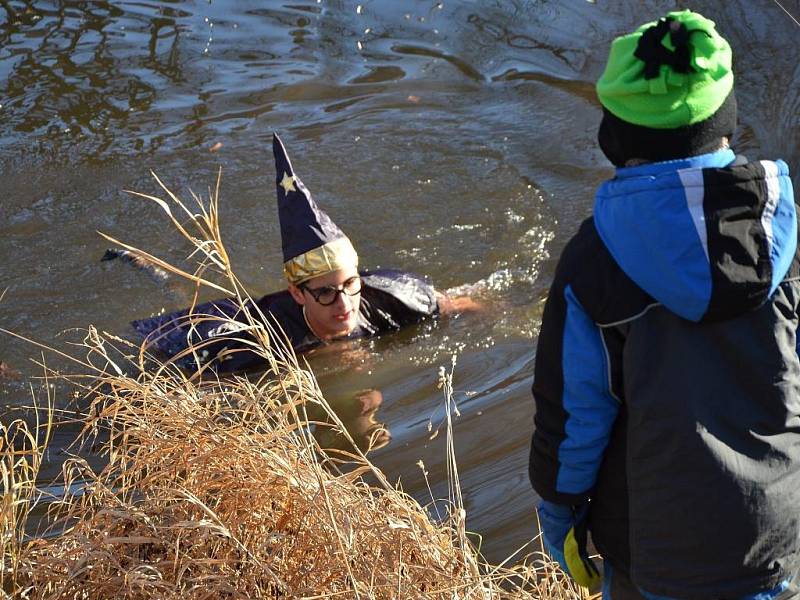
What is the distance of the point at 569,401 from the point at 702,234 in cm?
47

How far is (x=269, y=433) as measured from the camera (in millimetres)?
2941

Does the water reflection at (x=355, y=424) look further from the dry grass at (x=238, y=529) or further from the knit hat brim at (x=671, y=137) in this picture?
the knit hat brim at (x=671, y=137)

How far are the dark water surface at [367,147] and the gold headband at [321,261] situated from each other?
2.42 feet

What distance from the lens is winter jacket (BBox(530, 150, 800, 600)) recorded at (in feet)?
7.07

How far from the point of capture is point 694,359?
7.25 feet

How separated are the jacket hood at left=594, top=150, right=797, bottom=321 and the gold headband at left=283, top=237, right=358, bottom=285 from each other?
9.47 ft

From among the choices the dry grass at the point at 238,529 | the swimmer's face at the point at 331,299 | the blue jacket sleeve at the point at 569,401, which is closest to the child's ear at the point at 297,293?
the swimmer's face at the point at 331,299

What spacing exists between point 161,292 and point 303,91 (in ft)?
9.32

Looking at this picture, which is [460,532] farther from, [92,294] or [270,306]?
[92,294]

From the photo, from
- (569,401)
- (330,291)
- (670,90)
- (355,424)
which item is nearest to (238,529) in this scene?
(569,401)

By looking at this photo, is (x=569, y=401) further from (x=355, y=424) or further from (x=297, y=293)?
(x=297, y=293)

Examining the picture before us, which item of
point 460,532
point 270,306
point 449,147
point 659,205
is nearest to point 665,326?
point 659,205

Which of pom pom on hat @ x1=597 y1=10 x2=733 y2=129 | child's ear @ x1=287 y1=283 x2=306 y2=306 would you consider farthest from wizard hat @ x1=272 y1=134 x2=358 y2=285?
pom pom on hat @ x1=597 y1=10 x2=733 y2=129

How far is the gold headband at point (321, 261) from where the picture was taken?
500cm
